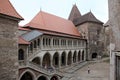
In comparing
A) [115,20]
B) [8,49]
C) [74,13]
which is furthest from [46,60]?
[115,20]

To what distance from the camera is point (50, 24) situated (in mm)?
33438

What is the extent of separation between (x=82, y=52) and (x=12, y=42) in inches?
1224

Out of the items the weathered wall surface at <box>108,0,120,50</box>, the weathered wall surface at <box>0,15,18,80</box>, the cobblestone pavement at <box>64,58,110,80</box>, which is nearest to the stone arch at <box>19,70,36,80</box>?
the cobblestone pavement at <box>64,58,110,80</box>

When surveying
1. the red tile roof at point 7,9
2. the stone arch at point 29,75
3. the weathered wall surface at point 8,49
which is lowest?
the stone arch at point 29,75

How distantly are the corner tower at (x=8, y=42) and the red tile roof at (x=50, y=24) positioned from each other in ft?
46.7

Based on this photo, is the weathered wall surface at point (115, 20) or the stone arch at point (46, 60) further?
the stone arch at point (46, 60)

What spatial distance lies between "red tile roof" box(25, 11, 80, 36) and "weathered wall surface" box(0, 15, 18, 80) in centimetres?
1444

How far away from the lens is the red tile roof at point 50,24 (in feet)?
98.4

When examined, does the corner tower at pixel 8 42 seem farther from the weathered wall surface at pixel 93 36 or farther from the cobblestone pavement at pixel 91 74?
the weathered wall surface at pixel 93 36

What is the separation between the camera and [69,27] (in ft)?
134

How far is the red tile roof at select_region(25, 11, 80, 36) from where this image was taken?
30.0 meters

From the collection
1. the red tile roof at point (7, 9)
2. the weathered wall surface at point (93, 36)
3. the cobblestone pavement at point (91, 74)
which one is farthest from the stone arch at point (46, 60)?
the weathered wall surface at point (93, 36)

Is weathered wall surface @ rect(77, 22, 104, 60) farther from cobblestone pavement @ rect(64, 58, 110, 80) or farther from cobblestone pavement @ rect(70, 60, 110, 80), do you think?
cobblestone pavement @ rect(70, 60, 110, 80)

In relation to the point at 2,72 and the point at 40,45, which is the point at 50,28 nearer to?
the point at 40,45
